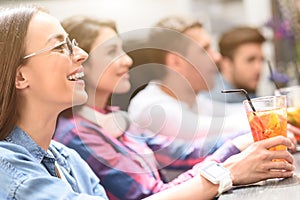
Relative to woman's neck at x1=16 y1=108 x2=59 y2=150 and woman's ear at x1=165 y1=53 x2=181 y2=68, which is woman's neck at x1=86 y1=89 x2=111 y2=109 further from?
woman's ear at x1=165 y1=53 x2=181 y2=68

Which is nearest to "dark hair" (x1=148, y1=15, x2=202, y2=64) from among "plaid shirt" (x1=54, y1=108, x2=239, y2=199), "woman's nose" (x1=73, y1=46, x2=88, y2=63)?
"plaid shirt" (x1=54, y1=108, x2=239, y2=199)

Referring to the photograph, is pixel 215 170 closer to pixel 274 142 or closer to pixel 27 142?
pixel 274 142

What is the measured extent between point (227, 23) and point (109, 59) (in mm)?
2592

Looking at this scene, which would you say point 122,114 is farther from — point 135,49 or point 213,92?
point 213,92

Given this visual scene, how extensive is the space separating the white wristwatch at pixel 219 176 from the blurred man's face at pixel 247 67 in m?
2.20

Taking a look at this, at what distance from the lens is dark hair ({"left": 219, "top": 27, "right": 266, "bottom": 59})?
3340 mm

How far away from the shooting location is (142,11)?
3.59 m

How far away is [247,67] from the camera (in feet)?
10.8

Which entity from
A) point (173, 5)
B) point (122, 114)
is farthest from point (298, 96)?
point (173, 5)

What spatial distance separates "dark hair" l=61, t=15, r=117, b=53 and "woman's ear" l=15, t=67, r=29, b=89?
395 mm

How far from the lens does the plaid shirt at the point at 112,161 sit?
1.46 m

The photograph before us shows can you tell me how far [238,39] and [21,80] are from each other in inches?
95.3

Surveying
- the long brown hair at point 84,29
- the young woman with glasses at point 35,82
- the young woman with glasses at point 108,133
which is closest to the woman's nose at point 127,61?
the young woman with glasses at point 108,133

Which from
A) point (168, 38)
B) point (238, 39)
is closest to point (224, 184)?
point (168, 38)
